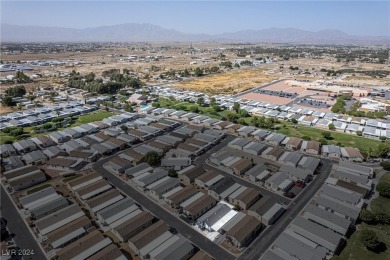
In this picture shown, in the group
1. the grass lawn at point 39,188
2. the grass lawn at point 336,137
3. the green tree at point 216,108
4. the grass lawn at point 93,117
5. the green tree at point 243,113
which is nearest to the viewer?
the grass lawn at point 39,188

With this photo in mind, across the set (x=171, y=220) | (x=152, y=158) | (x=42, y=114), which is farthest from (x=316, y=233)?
(x=42, y=114)

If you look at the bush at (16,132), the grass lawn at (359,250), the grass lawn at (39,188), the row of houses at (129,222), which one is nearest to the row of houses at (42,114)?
the bush at (16,132)

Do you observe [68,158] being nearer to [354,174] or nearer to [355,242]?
[355,242]

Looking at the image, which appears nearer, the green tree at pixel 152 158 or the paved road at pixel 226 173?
the paved road at pixel 226 173

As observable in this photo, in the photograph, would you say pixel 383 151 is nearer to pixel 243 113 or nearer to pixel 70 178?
pixel 243 113

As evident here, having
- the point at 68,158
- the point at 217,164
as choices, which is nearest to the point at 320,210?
the point at 217,164

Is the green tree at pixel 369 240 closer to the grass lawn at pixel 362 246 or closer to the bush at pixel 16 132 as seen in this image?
the grass lawn at pixel 362 246
